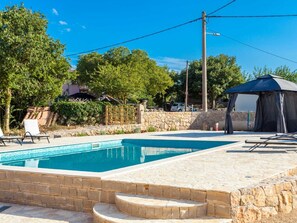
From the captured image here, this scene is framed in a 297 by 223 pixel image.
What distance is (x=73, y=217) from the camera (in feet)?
17.9

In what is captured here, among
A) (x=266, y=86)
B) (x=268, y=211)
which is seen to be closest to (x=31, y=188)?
(x=268, y=211)

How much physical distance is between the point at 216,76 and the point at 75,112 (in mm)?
25684

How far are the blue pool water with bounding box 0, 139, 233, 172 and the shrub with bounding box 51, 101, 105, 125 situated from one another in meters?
4.37

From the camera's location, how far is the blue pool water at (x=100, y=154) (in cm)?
957

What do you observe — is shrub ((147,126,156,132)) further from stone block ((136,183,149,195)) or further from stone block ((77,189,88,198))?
stone block ((136,183,149,195))

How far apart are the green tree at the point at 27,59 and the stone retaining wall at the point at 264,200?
39.9 feet

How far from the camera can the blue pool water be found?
9573mm

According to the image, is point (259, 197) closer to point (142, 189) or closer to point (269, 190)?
point (269, 190)

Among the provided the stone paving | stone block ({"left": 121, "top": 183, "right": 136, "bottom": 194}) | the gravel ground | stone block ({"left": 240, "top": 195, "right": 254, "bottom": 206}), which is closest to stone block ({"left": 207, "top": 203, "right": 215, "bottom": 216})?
stone block ({"left": 240, "top": 195, "right": 254, "bottom": 206})

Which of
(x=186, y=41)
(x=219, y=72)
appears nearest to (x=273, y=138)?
(x=186, y=41)

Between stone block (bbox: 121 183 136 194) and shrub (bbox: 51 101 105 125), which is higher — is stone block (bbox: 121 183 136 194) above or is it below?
below

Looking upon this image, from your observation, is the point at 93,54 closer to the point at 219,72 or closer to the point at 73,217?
the point at 219,72

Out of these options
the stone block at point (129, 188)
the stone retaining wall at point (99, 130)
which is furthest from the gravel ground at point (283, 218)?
the stone retaining wall at point (99, 130)

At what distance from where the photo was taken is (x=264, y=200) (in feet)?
17.4
